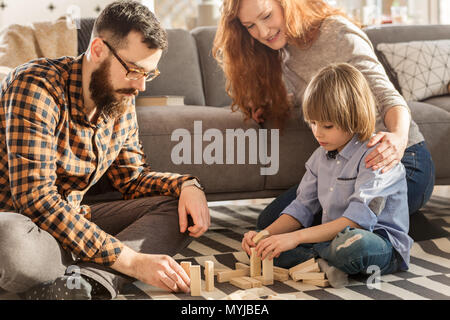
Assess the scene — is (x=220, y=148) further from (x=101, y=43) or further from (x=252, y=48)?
(x=101, y=43)

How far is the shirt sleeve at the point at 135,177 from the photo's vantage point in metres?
1.71

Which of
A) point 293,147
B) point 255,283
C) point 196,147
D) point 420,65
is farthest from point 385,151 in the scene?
point 420,65

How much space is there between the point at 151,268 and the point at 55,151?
0.37m

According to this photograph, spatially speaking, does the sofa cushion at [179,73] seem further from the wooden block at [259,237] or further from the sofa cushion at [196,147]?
the wooden block at [259,237]

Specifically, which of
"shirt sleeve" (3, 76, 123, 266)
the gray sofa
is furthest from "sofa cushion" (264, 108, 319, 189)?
"shirt sleeve" (3, 76, 123, 266)

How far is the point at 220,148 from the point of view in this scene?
2092 millimetres

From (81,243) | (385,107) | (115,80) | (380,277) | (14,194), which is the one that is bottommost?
(380,277)

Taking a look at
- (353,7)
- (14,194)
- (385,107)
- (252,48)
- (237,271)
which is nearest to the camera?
(14,194)

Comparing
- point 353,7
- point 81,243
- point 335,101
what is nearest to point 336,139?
point 335,101

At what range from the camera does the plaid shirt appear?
1.34m

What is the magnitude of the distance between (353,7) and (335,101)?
3135mm

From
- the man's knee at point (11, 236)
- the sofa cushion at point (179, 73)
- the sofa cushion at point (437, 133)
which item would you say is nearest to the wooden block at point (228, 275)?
the man's knee at point (11, 236)

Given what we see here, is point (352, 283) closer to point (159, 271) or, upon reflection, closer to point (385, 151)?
point (385, 151)

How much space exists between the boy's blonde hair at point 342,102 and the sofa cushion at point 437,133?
69 centimetres
